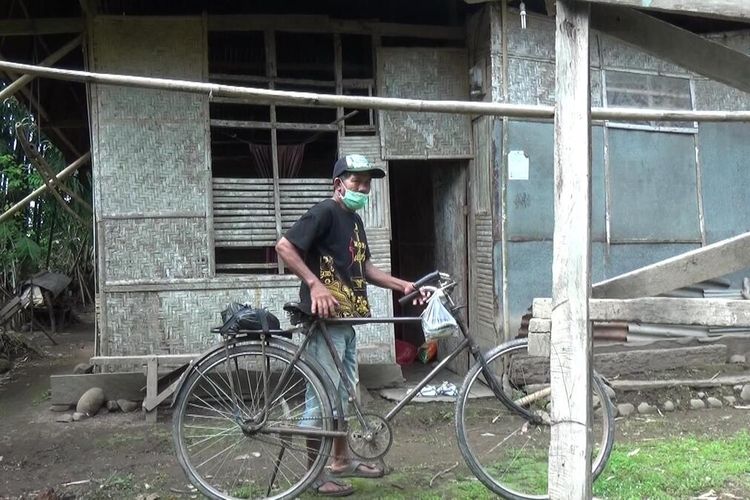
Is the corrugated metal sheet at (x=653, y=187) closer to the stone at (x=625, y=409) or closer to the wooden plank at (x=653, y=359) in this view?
the wooden plank at (x=653, y=359)

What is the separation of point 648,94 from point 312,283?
458 centimetres

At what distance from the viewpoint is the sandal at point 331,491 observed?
359cm

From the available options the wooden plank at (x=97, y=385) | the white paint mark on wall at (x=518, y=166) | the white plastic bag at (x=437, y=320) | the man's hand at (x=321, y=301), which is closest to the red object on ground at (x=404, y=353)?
the white paint mark on wall at (x=518, y=166)

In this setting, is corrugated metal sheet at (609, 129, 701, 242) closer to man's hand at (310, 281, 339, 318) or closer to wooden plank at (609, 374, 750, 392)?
wooden plank at (609, 374, 750, 392)

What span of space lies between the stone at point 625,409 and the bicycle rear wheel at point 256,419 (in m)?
2.99

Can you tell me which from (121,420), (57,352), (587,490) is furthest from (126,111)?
(57,352)

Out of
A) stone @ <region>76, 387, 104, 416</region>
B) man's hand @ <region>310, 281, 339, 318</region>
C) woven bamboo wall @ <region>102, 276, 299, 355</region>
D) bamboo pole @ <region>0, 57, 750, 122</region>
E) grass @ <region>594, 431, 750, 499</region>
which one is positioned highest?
bamboo pole @ <region>0, 57, 750, 122</region>

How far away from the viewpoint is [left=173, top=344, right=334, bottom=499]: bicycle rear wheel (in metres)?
3.42

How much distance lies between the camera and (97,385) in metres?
5.53

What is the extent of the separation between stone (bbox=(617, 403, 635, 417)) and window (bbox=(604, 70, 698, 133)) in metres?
2.60

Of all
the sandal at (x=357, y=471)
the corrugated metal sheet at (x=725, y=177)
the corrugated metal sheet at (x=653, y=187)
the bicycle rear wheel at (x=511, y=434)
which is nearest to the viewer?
the bicycle rear wheel at (x=511, y=434)

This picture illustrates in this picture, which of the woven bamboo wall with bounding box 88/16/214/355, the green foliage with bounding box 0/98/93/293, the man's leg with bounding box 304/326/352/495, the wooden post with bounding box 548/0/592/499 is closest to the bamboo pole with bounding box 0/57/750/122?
the wooden post with bounding box 548/0/592/499

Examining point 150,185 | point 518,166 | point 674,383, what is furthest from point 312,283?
point 674,383

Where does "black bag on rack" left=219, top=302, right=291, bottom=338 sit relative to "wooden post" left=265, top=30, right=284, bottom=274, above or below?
below
